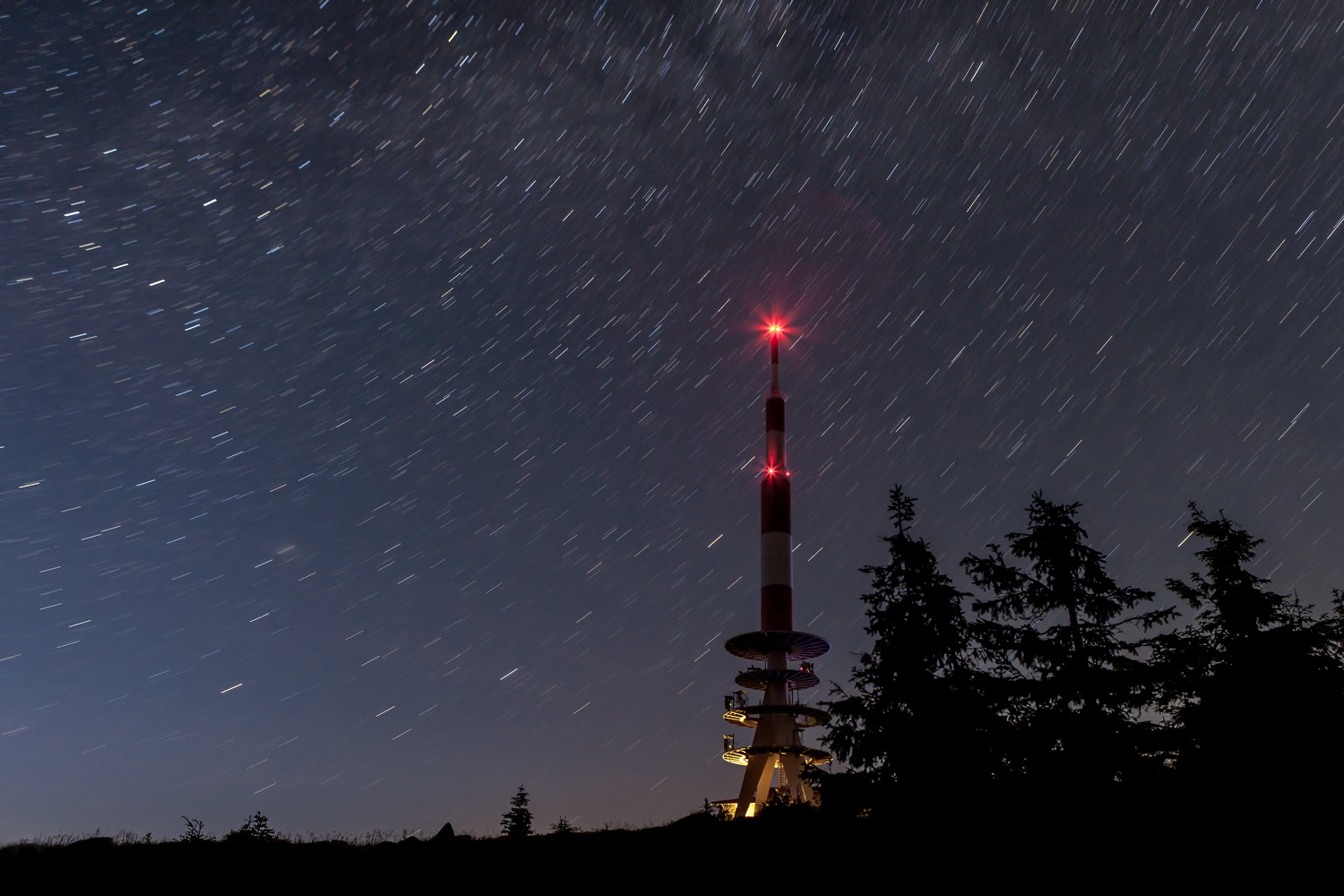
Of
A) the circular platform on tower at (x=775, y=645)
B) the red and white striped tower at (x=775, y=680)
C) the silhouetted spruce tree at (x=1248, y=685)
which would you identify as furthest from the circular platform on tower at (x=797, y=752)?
the silhouetted spruce tree at (x=1248, y=685)

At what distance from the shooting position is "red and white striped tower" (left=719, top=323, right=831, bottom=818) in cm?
4841

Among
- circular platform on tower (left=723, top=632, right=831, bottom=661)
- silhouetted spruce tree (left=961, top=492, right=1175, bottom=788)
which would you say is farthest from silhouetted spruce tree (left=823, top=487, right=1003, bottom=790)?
circular platform on tower (left=723, top=632, right=831, bottom=661)

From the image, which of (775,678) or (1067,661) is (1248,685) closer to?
(1067,661)

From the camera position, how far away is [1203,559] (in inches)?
1011

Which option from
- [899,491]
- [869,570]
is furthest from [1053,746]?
[899,491]

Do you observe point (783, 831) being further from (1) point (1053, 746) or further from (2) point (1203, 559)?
(2) point (1203, 559)

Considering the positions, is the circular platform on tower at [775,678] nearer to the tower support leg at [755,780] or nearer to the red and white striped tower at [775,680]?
the red and white striped tower at [775,680]

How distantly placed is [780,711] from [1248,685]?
96.3 feet

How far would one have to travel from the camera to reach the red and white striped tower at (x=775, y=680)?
159 feet

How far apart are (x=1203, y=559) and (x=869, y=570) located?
10.6 meters

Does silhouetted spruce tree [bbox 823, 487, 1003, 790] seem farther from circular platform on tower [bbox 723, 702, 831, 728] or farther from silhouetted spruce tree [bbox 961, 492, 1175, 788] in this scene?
circular platform on tower [bbox 723, 702, 831, 728]

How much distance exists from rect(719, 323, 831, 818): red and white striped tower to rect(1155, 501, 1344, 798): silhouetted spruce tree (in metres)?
26.4

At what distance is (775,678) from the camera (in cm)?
5044

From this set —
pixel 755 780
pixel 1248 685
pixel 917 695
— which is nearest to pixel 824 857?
pixel 917 695
